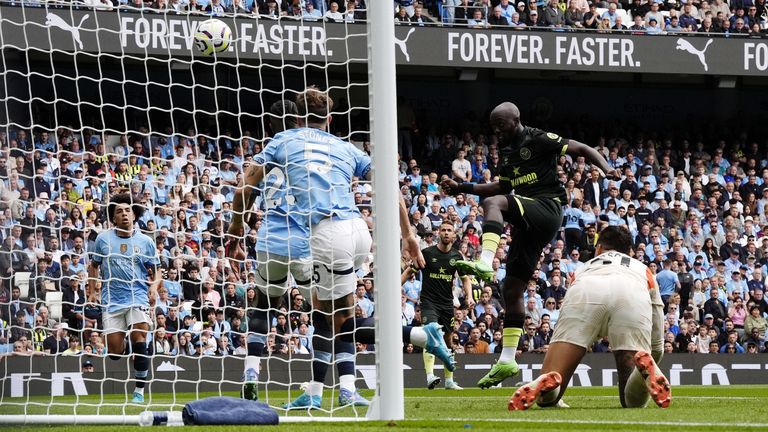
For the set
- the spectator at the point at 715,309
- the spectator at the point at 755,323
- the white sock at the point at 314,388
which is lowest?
the spectator at the point at 755,323

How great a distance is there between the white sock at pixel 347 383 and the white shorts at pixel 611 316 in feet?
4.27

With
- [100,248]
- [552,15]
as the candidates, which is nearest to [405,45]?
[552,15]

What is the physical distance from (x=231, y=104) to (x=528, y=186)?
532 inches

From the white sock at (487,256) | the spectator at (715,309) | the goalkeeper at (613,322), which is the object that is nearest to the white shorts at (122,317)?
the white sock at (487,256)

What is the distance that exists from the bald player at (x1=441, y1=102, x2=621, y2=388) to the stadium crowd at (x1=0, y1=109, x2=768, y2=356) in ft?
3.93

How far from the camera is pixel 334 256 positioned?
790 cm

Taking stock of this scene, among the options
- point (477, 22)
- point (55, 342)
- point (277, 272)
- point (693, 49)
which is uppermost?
point (477, 22)

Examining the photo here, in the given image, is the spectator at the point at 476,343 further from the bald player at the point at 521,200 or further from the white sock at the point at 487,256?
the white sock at the point at 487,256

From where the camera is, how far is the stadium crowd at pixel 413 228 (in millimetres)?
10016

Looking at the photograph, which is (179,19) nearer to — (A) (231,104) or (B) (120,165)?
(A) (231,104)

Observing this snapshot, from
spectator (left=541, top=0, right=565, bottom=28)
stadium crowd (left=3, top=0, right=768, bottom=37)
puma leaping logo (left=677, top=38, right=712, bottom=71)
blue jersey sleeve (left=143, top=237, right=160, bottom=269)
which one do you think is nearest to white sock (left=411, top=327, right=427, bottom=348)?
blue jersey sleeve (left=143, top=237, right=160, bottom=269)

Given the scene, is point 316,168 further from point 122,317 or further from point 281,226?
point 122,317

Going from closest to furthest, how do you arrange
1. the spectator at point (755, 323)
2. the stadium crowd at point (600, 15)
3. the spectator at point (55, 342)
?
the spectator at point (55, 342) < the spectator at point (755, 323) < the stadium crowd at point (600, 15)

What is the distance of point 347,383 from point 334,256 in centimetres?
81
